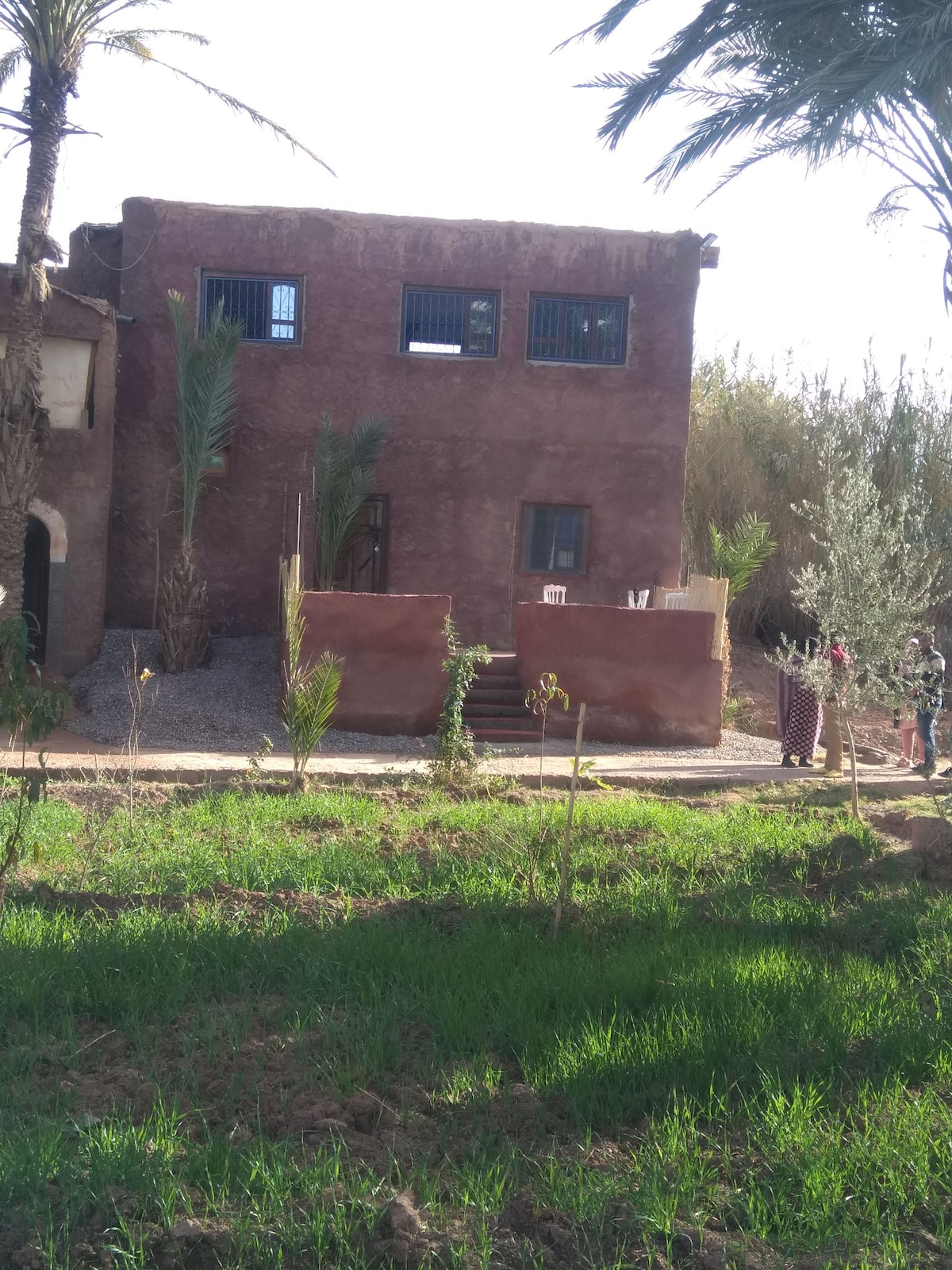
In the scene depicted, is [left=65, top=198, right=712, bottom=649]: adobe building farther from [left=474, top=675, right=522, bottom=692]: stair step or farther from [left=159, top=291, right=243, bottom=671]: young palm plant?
[left=474, top=675, right=522, bottom=692]: stair step

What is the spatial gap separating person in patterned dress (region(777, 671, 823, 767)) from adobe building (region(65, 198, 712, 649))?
5.79m

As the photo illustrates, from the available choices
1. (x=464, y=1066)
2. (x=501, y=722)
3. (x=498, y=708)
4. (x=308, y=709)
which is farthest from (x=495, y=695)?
(x=464, y=1066)

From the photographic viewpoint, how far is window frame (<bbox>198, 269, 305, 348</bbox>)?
61.1 ft

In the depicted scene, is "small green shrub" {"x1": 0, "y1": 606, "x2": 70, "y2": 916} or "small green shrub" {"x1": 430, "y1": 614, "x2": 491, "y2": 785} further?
"small green shrub" {"x1": 430, "y1": 614, "x2": 491, "y2": 785}

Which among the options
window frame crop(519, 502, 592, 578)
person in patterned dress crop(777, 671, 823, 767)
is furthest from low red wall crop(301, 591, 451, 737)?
window frame crop(519, 502, 592, 578)

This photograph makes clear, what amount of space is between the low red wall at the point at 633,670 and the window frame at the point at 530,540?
4051mm

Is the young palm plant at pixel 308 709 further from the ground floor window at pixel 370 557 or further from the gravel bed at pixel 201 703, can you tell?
the ground floor window at pixel 370 557

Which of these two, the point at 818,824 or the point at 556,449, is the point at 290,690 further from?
the point at 556,449

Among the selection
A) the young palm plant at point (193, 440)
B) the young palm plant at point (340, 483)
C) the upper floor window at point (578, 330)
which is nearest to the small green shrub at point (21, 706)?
the young palm plant at point (193, 440)

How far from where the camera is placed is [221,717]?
48.1 ft

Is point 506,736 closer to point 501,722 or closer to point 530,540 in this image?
point 501,722

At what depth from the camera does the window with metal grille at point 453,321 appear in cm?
1905

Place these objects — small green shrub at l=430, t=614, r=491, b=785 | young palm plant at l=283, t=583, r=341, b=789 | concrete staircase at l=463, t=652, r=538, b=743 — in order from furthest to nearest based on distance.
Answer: concrete staircase at l=463, t=652, r=538, b=743 → small green shrub at l=430, t=614, r=491, b=785 → young palm plant at l=283, t=583, r=341, b=789

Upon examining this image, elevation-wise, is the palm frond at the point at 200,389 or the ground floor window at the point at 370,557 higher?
the palm frond at the point at 200,389
